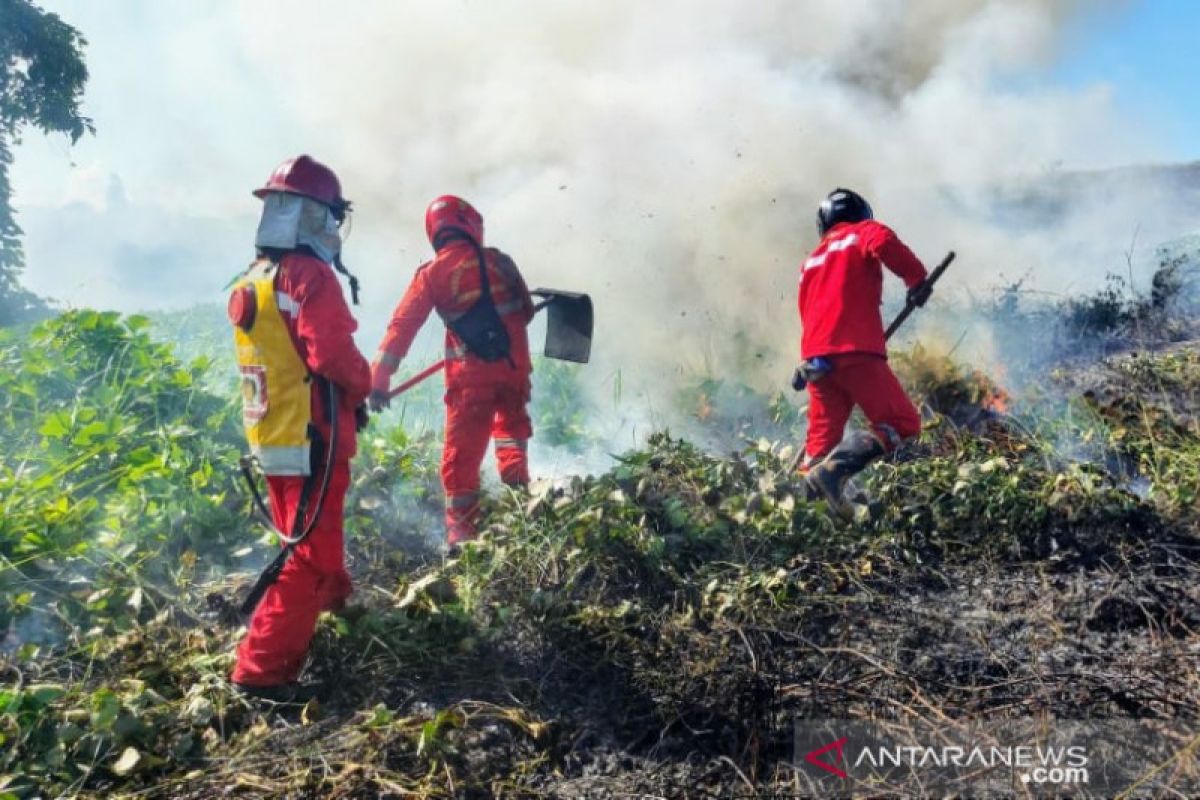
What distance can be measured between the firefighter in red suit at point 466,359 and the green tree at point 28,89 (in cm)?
893

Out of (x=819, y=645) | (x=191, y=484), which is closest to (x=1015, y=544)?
(x=819, y=645)

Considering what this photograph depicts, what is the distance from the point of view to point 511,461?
5129 mm

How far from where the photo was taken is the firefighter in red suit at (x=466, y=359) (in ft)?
16.0

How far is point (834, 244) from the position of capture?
498cm

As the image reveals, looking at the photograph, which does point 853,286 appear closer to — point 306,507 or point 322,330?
point 322,330

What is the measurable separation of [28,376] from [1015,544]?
248 inches

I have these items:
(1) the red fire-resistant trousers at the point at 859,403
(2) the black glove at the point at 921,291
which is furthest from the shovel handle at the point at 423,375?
(2) the black glove at the point at 921,291

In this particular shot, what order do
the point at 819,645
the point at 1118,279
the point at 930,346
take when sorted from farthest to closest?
the point at 1118,279, the point at 930,346, the point at 819,645

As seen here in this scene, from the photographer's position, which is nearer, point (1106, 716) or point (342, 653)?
point (1106, 716)

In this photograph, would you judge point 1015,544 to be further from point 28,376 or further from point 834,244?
point 28,376

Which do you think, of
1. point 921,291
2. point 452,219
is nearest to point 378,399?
point 452,219

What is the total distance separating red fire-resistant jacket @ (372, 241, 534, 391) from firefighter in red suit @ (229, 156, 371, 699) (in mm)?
1342
